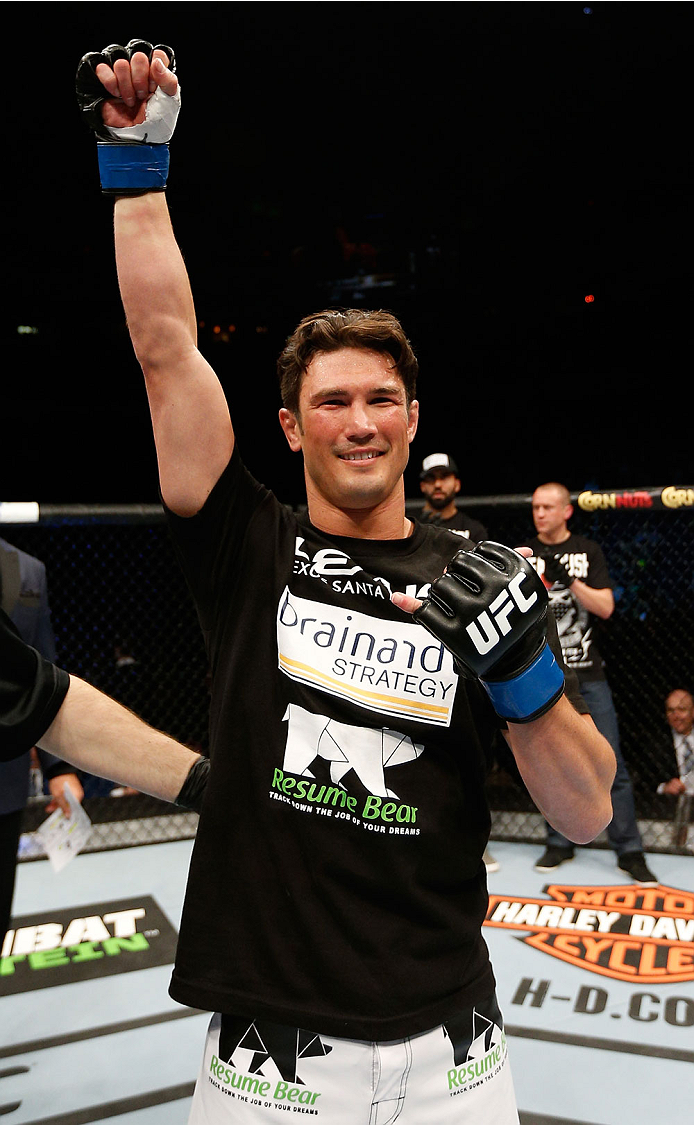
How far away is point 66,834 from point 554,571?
238 cm

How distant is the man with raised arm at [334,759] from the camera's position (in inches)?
38.0

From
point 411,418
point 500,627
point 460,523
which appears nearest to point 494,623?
point 500,627

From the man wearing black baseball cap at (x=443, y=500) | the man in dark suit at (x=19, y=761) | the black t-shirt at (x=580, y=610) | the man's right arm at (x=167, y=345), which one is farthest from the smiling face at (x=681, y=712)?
the man's right arm at (x=167, y=345)

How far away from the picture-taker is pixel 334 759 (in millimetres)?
1024

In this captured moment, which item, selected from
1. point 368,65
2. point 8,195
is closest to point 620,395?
point 368,65

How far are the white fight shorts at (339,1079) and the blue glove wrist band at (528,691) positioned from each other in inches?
15.3

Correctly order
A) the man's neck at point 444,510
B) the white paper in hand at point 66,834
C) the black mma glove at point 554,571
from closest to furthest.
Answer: the white paper in hand at point 66,834
the black mma glove at point 554,571
the man's neck at point 444,510

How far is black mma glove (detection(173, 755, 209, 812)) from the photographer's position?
125 cm

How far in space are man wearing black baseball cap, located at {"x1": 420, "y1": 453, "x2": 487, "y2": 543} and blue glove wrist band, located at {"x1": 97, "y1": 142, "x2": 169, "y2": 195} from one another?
2915 mm

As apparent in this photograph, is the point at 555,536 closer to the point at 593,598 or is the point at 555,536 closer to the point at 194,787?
the point at 593,598

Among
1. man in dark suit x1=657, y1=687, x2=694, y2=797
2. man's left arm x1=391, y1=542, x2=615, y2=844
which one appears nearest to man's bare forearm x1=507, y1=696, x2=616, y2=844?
man's left arm x1=391, y1=542, x2=615, y2=844

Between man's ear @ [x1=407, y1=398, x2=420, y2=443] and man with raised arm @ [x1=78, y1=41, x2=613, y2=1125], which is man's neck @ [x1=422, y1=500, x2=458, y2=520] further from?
man with raised arm @ [x1=78, y1=41, x2=613, y2=1125]

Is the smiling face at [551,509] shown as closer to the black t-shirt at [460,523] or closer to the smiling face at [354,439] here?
the black t-shirt at [460,523]

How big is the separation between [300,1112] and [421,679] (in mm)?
512
